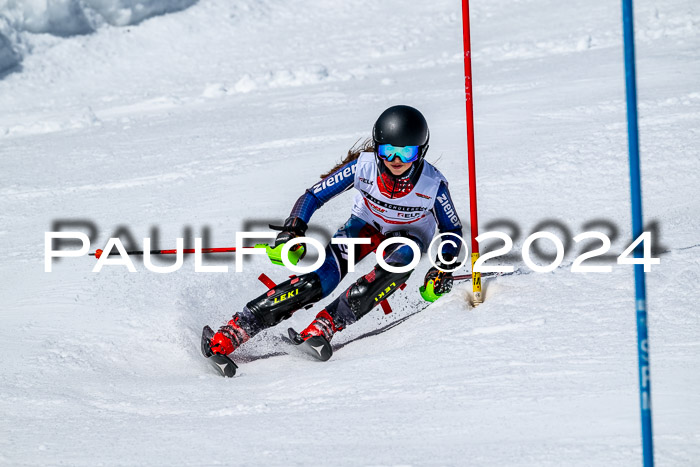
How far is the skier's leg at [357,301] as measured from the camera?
4.38 m

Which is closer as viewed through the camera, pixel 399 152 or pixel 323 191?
pixel 399 152

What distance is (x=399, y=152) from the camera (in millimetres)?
4305

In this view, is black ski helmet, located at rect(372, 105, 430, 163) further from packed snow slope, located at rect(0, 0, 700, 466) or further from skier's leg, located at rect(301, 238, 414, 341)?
packed snow slope, located at rect(0, 0, 700, 466)

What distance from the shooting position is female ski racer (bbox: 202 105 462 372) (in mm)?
4312

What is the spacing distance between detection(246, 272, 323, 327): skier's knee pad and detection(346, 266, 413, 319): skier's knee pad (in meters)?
0.22

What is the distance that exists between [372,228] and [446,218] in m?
0.44

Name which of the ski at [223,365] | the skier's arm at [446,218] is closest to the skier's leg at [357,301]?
the skier's arm at [446,218]

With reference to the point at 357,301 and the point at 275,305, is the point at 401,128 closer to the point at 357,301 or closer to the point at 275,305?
the point at 357,301

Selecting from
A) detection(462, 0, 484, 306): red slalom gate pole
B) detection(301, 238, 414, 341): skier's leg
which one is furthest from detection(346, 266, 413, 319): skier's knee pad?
detection(462, 0, 484, 306): red slalom gate pole

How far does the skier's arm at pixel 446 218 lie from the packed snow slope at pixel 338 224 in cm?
23

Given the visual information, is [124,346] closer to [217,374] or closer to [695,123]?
[217,374]

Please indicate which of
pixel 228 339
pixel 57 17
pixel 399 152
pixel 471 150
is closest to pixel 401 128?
pixel 399 152

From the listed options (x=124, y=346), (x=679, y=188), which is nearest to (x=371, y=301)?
(x=124, y=346)

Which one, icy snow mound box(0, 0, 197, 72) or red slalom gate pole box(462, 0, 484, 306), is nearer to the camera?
red slalom gate pole box(462, 0, 484, 306)
